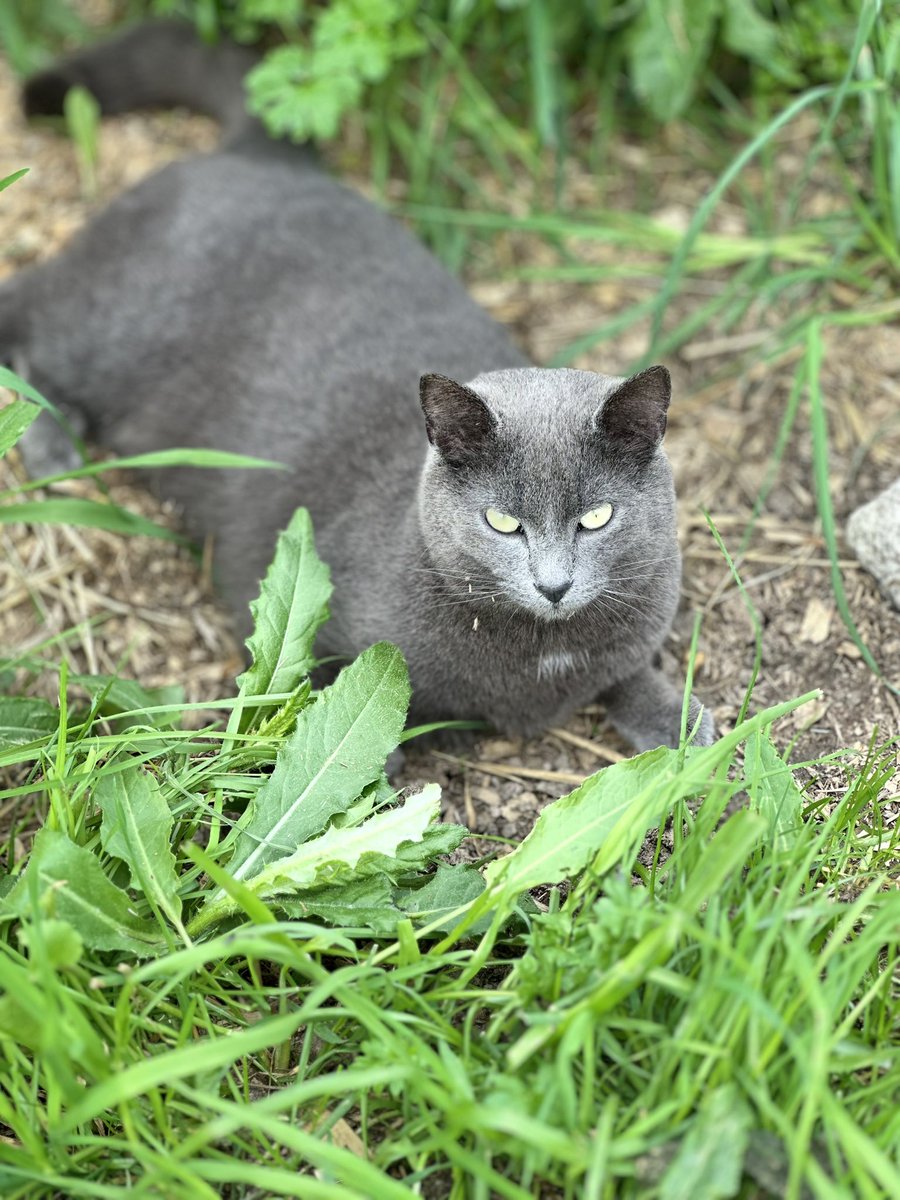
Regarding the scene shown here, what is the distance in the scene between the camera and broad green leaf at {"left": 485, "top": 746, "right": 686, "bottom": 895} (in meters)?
1.90

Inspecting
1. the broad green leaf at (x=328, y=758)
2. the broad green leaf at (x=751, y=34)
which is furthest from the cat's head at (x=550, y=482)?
the broad green leaf at (x=751, y=34)

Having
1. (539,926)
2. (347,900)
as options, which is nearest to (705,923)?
(539,926)

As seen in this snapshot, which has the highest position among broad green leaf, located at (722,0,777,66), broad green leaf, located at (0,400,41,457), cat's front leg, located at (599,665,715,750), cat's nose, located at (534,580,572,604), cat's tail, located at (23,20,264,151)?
cat's tail, located at (23,20,264,151)

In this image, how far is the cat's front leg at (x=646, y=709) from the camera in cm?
254

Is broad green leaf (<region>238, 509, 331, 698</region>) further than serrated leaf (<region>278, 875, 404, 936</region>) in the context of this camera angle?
Yes

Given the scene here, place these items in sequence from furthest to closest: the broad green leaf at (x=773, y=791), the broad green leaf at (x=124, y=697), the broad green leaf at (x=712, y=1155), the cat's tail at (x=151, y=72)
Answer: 1. the cat's tail at (x=151, y=72)
2. the broad green leaf at (x=124, y=697)
3. the broad green leaf at (x=773, y=791)
4. the broad green leaf at (x=712, y=1155)

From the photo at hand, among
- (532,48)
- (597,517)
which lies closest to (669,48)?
(532,48)

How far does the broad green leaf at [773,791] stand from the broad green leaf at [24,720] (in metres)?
1.39

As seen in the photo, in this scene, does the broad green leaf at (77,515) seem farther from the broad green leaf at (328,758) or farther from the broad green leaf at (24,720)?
the broad green leaf at (328,758)

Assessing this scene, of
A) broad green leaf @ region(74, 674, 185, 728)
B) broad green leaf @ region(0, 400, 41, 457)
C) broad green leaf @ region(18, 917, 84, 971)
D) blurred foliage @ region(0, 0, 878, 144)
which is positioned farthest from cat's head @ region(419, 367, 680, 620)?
blurred foliage @ region(0, 0, 878, 144)

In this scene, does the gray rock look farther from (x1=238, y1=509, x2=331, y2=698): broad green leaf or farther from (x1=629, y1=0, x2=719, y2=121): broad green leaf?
(x1=629, y1=0, x2=719, y2=121): broad green leaf

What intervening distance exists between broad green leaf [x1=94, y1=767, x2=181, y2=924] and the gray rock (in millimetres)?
1682

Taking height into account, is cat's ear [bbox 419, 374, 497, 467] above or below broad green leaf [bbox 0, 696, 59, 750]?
above

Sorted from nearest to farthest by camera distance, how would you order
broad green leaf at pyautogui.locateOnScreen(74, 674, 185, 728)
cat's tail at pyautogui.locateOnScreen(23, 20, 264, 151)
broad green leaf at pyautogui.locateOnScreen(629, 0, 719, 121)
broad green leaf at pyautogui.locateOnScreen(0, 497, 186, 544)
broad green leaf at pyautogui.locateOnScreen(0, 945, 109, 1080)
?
broad green leaf at pyautogui.locateOnScreen(0, 945, 109, 1080)
broad green leaf at pyautogui.locateOnScreen(74, 674, 185, 728)
broad green leaf at pyautogui.locateOnScreen(0, 497, 186, 544)
broad green leaf at pyautogui.locateOnScreen(629, 0, 719, 121)
cat's tail at pyautogui.locateOnScreen(23, 20, 264, 151)
